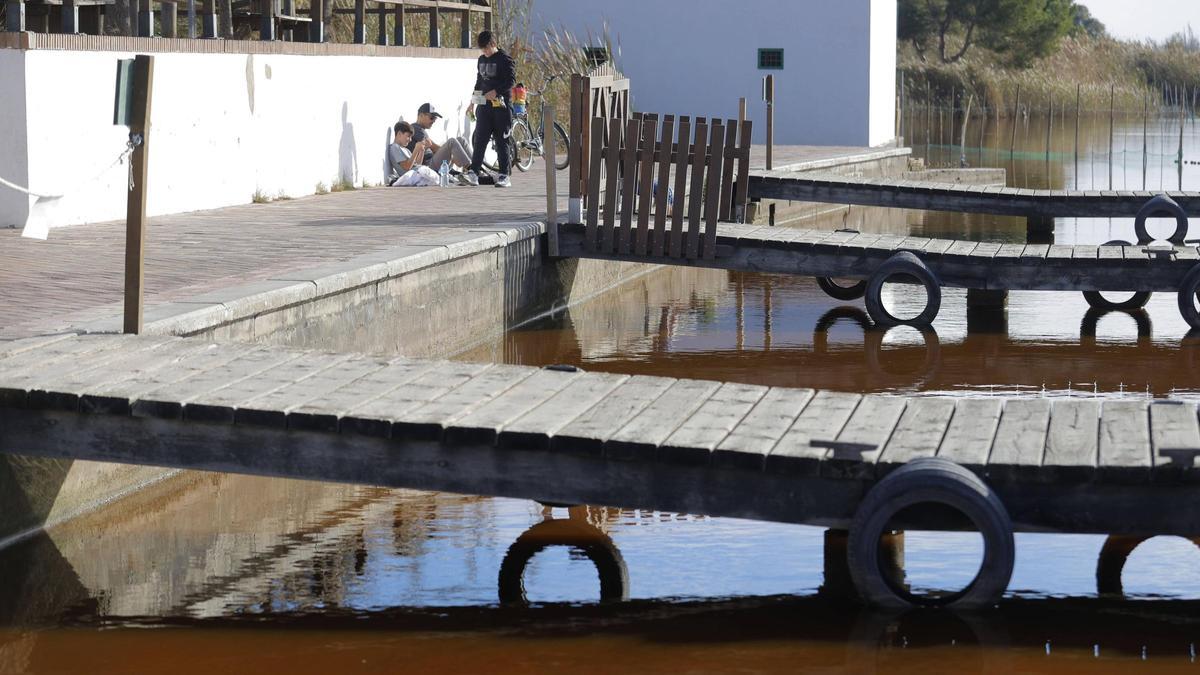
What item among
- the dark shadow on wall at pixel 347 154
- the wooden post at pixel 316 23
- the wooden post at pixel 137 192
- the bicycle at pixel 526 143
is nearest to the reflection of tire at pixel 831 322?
the wooden post at pixel 137 192

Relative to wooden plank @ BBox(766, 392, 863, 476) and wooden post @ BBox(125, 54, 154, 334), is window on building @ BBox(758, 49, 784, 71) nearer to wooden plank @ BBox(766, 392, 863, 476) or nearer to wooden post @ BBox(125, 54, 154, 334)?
wooden post @ BBox(125, 54, 154, 334)

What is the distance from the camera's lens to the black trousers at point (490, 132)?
16.7m

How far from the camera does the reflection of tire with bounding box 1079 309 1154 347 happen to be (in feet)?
37.6

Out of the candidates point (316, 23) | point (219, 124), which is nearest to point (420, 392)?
point (219, 124)

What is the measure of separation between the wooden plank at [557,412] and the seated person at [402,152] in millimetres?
11237

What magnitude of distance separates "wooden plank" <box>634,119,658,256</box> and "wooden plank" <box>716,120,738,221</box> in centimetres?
51

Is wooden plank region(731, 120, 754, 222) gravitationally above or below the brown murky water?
above

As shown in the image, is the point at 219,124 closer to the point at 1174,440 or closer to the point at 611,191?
the point at 611,191

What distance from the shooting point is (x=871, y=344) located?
11320 millimetres

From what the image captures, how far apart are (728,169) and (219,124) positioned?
13.9ft

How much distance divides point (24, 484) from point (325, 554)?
111 cm

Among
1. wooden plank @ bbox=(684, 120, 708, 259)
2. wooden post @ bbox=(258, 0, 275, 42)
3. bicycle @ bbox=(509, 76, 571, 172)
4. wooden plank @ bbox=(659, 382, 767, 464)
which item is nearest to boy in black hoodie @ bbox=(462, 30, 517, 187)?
bicycle @ bbox=(509, 76, 571, 172)

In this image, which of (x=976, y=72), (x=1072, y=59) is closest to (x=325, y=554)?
(x=976, y=72)

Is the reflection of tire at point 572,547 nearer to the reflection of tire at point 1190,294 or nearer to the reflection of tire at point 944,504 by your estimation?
the reflection of tire at point 944,504
